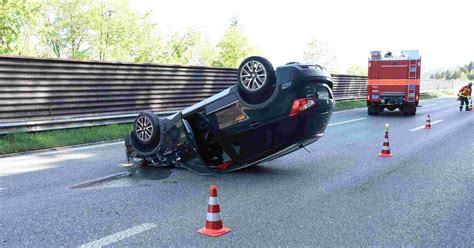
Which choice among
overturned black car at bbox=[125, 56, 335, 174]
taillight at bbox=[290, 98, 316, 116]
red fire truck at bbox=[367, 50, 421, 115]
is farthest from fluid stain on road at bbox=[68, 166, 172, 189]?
red fire truck at bbox=[367, 50, 421, 115]

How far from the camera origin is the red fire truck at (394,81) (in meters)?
19.8

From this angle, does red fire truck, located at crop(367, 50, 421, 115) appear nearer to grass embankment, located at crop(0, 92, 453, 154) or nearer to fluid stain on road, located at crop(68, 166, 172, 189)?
grass embankment, located at crop(0, 92, 453, 154)

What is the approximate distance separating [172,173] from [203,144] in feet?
2.23

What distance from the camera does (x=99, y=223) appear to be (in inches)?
176

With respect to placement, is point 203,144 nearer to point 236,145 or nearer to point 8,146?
point 236,145

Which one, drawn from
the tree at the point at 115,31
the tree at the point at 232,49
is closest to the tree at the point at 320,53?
the tree at the point at 232,49

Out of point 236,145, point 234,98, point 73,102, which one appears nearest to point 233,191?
point 236,145

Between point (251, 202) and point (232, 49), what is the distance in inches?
3068

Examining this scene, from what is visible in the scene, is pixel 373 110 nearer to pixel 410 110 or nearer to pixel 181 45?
pixel 410 110

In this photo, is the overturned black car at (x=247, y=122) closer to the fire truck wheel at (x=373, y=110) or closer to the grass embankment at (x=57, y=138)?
the grass embankment at (x=57, y=138)

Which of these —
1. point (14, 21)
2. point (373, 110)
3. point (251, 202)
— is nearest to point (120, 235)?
point (251, 202)

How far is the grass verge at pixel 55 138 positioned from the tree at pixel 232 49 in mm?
70343

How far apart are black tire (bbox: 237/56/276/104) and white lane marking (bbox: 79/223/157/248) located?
2.58 m

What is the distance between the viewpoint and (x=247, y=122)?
6.38m
